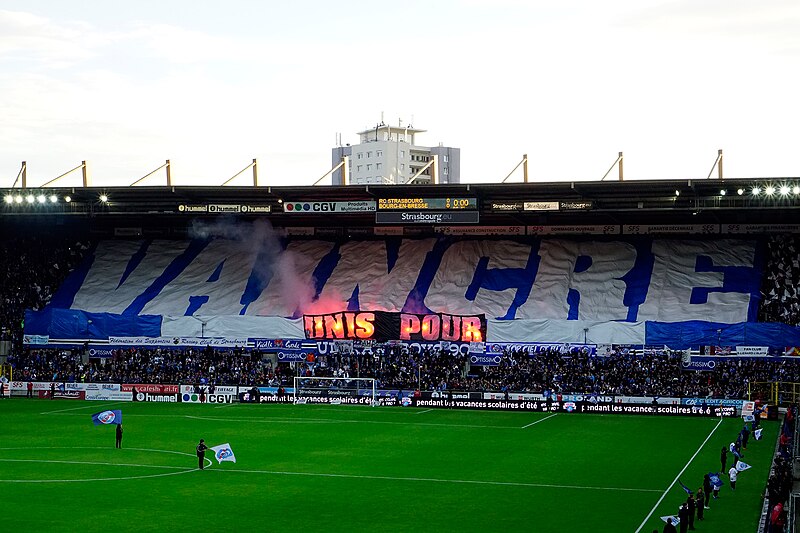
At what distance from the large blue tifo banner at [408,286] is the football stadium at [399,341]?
0.19 metres

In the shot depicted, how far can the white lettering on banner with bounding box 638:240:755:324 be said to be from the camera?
70188mm

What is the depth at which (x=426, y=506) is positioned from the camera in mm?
32750

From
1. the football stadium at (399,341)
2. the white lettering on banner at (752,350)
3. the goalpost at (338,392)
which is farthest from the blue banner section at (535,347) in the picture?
the white lettering on banner at (752,350)

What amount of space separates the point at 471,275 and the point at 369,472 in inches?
1575

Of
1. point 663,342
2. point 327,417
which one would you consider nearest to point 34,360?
point 327,417

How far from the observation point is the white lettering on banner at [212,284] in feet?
258

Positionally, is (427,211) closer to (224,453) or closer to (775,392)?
(775,392)

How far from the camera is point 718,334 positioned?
63562mm

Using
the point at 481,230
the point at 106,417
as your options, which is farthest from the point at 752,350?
the point at 106,417

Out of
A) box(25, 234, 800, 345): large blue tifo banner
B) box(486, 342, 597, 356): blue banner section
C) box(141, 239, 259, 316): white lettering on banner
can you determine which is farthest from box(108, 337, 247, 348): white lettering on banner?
box(486, 342, 597, 356): blue banner section

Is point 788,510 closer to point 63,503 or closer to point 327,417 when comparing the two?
point 63,503

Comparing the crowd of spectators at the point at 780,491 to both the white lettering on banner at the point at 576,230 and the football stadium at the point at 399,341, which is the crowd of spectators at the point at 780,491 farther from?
the white lettering on banner at the point at 576,230

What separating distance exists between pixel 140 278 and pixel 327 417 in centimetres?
2944

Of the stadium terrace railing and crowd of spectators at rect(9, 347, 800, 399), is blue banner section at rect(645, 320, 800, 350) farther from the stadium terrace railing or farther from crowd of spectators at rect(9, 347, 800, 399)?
the stadium terrace railing
